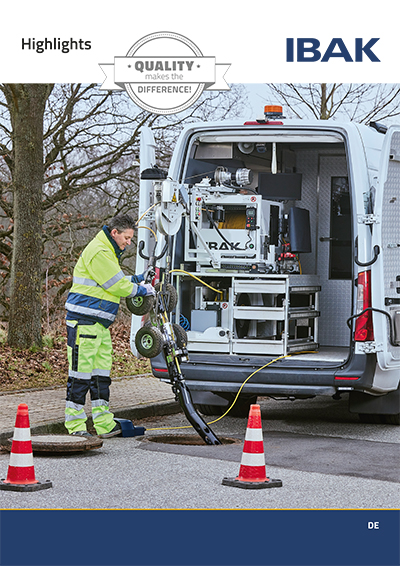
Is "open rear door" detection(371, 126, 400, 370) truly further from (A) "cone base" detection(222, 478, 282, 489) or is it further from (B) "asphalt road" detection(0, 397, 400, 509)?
(A) "cone base" detection(222, 478, 282, 489)

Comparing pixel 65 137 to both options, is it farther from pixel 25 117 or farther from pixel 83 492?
pixel 83 492

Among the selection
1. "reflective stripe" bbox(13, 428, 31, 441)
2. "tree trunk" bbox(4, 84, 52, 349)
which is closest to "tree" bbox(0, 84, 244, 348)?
"tree trunk" bbox(4, 84, 52, 349)

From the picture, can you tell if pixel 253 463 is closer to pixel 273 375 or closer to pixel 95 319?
pixel 273 375

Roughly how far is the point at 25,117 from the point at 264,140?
20.9ft

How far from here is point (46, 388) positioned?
10.7 meters

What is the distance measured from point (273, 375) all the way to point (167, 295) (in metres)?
1.19

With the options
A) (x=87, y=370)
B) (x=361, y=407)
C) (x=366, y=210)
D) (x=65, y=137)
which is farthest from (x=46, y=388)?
(x=65, y=137)

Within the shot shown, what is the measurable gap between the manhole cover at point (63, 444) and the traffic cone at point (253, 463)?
144 centimetres

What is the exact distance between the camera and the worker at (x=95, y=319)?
7516 mm

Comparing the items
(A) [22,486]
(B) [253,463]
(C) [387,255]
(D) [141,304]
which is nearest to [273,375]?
(D) [141,304]

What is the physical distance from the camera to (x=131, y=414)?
29.9ft

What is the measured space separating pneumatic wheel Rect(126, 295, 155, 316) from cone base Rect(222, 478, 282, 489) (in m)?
2.23

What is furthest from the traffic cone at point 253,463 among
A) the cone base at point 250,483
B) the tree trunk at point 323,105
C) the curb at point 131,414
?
the tree trunk at point 323,105

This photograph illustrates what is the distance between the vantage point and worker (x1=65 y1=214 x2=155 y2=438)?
7.52 metres
